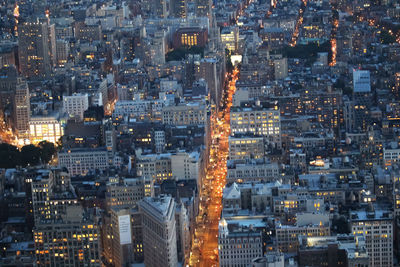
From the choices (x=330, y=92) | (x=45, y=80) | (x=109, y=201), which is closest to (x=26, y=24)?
(x=45, y=80)

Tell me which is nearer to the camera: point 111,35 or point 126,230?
point 126,230

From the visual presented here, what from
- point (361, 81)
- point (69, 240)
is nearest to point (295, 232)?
point (69, 240)

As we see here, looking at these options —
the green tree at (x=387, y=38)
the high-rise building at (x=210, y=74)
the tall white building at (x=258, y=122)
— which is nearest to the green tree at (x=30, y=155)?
the tall white building at (x=258, y=122)

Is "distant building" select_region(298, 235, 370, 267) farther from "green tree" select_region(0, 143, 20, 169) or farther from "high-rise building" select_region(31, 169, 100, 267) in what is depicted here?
"green tree" select_region(0, 143, 20, 169)

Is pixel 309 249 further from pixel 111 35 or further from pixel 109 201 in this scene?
pixel 111 35

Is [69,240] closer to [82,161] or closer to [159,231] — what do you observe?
[159,231]

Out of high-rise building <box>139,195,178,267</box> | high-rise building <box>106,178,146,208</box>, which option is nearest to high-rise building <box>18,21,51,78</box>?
high-rise building <box>106,178,146,208</box>
